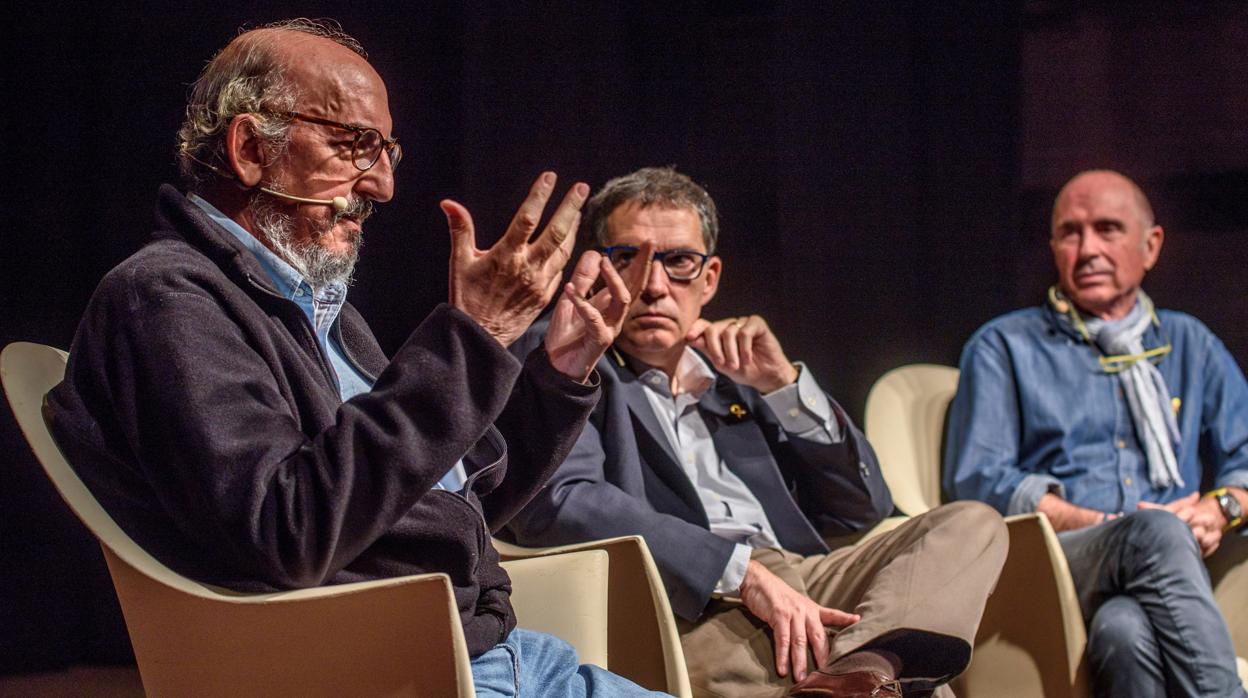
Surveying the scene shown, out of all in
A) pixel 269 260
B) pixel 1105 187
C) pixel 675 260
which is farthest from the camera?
pixel 1105 187

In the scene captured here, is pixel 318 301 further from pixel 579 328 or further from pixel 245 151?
pixel 579 328

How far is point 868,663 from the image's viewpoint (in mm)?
2059

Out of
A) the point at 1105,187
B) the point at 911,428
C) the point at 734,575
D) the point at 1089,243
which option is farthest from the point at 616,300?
the point at 1105,187

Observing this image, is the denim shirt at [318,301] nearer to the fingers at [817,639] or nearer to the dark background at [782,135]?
the fingers at [817,639]

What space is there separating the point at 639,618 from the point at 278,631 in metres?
0.75

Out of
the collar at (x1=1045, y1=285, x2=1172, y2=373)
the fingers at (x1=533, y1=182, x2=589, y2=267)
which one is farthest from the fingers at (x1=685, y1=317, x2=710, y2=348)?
the collar at (x1=1045, y1=285, x2=1172, y2=373)

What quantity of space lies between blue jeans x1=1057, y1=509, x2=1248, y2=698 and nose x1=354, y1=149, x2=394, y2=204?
1.69m

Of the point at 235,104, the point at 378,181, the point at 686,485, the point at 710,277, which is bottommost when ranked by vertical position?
the point at 686,485

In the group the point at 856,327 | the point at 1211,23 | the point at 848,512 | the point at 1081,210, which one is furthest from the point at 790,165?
the point at 1211,23

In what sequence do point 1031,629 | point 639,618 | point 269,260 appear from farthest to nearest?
point 1031,629
point 639,618
point 269,260

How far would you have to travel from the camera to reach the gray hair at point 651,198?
9.40 feet

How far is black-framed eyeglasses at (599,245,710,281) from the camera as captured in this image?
2.79 m

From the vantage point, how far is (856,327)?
3.53 metres

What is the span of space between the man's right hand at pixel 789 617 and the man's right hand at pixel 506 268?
0.87 m
